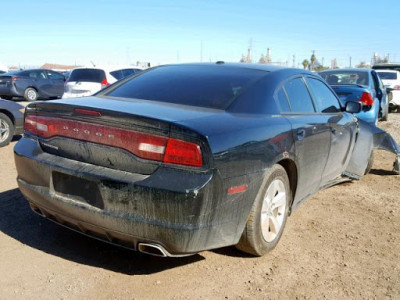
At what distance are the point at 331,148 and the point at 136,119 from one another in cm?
241

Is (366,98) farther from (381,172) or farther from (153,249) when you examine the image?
(153,249)

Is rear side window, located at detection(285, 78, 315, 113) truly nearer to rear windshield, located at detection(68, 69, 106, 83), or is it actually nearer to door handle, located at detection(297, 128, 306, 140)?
door handle, located at detection(297, 128, 306, 140)

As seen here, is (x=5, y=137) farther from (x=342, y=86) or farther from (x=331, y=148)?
(x=342, y=86)

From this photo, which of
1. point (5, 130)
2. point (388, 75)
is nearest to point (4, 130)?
A: point (5, 130)

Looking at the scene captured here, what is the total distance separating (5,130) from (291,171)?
5926 mm

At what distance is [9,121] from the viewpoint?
7531 millimetres

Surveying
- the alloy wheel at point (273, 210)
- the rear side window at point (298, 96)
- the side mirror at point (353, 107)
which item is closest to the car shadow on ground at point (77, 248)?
the alloy wheel at point (273, 210)

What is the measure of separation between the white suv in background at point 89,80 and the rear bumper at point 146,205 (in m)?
8.78

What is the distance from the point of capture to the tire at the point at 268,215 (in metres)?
3.01

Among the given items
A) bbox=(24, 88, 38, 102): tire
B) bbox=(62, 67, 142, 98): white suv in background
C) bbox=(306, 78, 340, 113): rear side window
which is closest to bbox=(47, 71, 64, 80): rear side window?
bbox=(24, 88, 38, 102): tire

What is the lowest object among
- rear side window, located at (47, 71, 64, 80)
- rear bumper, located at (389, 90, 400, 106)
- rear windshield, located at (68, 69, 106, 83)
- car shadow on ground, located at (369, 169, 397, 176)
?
car shadow on ground, located at (369, 169, 397, 176)

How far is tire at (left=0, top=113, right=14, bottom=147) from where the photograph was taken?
7457mm

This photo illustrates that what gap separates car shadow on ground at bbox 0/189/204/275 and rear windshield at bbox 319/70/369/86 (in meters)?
7.63

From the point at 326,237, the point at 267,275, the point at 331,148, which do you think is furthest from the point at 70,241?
the point at 331,148
